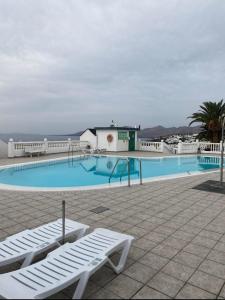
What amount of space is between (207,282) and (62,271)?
1.54m

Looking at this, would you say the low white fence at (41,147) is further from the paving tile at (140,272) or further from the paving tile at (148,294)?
the paving tile at (148,294)

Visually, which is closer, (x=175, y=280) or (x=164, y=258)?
(x=175, y=280)

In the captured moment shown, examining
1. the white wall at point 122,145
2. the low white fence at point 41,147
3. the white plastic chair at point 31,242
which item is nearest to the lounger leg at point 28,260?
the white plastic chair at point 31,242

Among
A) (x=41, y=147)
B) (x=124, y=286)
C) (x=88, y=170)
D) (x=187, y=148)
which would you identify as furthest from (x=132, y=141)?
(x=124, y=286)

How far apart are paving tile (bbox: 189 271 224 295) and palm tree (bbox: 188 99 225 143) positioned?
1813cm

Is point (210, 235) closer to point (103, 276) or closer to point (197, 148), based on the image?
point (103, 276)

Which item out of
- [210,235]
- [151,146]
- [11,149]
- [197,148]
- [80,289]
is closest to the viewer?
[80,289]

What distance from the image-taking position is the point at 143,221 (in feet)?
13.7

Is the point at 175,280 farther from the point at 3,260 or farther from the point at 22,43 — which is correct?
the point at 22,43

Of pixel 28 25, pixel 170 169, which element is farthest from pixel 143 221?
pixel 28 25

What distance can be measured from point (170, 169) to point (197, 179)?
13.7ft

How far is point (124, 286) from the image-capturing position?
→ 7.84 ft

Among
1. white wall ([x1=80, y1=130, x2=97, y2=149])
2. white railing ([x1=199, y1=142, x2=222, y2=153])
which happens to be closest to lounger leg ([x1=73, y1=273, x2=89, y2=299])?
white wall ([x1=80, y1=130, x2=97, y2=149])

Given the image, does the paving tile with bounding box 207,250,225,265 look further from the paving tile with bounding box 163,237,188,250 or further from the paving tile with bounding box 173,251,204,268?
the paving tile with bounding box 163,237,188,250
